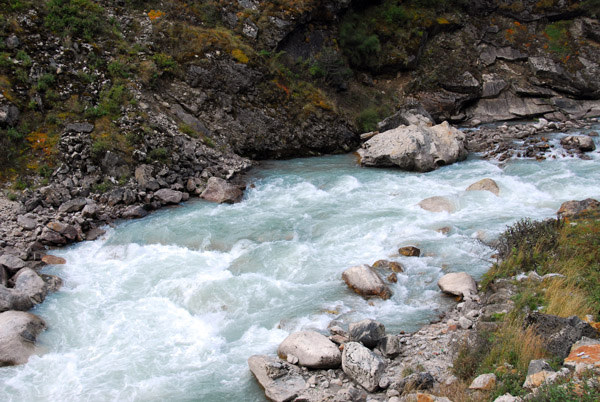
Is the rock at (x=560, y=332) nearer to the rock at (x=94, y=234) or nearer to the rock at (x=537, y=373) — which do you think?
the rock at (x=537, y=373)

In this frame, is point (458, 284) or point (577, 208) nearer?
point (458, 284)

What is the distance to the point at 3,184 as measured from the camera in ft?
43.4

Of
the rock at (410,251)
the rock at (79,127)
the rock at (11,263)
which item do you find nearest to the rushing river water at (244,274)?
the rock at (410,251)

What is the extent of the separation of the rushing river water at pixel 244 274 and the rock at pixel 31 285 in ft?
0.88

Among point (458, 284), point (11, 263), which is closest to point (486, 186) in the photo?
point (458, 284)

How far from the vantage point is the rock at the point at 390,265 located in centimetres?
993

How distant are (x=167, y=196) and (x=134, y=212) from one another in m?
1.28

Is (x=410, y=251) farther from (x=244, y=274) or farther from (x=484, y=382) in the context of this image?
(x=484, y=382)

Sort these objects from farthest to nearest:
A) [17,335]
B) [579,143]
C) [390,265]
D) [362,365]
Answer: [579,143]
[390,265]
[17,335]
[362,365]

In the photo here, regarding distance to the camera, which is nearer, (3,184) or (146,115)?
(3,184)

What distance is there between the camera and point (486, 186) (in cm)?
1412

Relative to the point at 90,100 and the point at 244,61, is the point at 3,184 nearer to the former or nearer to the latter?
the point at 90,100

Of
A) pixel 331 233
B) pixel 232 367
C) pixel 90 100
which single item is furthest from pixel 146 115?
pixel 232 367

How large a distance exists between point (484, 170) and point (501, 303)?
9.69 m
